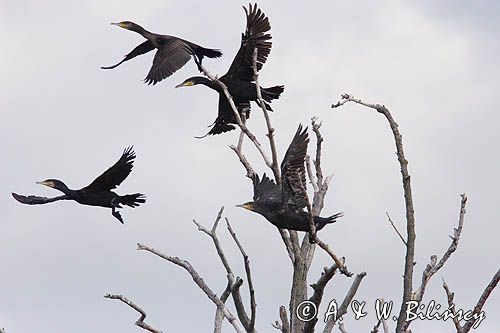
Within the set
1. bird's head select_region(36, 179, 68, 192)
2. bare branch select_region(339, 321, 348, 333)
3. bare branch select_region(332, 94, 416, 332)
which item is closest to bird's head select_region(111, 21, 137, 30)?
bird's head select_region(36, 179, 68, 192)

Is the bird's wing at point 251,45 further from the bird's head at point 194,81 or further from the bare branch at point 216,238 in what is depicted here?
the bare branch at point 216,238

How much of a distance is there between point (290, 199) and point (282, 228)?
267 millimetres

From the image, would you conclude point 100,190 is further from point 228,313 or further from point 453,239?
point 453,239

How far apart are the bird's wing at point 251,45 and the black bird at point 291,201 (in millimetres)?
2522

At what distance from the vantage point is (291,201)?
9.12m

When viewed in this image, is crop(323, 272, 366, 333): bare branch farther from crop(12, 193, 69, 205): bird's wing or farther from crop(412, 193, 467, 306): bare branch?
crop(12, 193, 69, 205): bird's wing

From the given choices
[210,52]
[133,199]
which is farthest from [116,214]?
[210,52]

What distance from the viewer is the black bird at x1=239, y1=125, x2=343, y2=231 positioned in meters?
8.76

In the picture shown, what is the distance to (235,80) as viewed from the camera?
39.3 ft

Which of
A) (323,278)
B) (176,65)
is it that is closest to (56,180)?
(176,65)

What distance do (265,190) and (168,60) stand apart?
10.8ft

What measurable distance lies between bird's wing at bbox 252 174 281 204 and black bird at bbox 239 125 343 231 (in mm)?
43

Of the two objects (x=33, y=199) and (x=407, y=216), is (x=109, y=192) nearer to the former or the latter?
(x=33, y=199)

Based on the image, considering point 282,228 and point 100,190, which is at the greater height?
point 100,190
